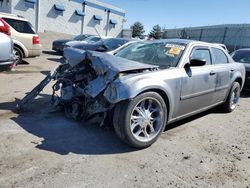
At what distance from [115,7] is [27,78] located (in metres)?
32.6

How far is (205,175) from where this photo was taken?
139 inches

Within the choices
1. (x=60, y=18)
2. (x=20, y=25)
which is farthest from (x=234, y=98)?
(x=60, y=18)

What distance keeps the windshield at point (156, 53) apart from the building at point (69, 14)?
23425 mm

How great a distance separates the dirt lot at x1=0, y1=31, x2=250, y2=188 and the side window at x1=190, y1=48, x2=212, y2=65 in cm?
123

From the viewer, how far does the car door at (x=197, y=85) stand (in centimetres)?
472

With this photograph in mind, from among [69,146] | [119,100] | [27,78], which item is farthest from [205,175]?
[27,78]

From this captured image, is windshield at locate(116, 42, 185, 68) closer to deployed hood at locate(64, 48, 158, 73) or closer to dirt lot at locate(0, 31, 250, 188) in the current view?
deployed hood at locate(64, 48, 158, 73)

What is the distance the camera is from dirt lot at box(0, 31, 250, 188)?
128 inches

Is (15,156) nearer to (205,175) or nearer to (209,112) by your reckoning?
(205,175)

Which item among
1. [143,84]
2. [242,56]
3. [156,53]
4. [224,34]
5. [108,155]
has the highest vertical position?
[224,34]

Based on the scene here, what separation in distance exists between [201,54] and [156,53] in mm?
925

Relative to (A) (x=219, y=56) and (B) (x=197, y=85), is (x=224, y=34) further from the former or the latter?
(B) (x=197, y=85)

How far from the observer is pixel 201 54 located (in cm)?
544

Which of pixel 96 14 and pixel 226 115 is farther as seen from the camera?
pixel 96 14
